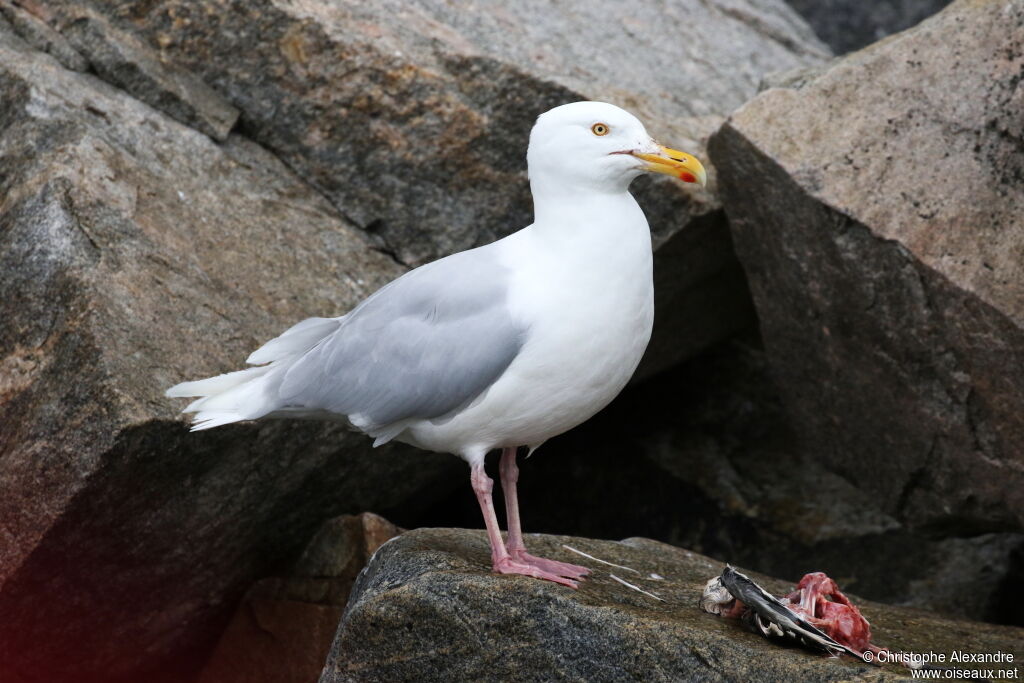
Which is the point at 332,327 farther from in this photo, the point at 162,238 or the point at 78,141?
the point at 78,141

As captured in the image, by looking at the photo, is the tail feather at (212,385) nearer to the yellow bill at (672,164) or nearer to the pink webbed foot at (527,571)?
the pink webbed foot at (527,571)

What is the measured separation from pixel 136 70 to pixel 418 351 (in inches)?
102

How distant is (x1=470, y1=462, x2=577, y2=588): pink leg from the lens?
430 cm

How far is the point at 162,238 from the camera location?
5422 mm

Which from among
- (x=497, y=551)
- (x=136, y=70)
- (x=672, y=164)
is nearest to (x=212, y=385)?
(x=497, y=551)

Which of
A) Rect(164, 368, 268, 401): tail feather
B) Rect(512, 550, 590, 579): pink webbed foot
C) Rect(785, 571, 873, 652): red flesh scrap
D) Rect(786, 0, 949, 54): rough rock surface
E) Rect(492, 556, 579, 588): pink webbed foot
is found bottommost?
Rect(512, 550, 590, 579): pink webbed foot

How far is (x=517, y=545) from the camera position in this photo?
4637 mm

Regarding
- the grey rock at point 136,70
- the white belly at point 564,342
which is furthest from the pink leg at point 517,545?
the grey rock at point 136,70

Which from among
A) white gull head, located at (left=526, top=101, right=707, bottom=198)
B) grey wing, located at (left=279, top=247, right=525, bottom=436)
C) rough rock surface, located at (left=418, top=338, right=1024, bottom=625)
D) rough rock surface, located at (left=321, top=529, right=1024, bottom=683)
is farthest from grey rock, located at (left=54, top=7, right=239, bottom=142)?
rough rock surface, located at (left=321, top=529, right=1024, bottom=683)

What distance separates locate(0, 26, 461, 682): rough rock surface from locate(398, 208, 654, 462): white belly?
1.23 meters

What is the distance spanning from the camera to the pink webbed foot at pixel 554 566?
4512 mm

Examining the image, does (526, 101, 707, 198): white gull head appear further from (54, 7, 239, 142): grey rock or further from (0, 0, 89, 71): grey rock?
(0, 0, 89, 71): grey rock

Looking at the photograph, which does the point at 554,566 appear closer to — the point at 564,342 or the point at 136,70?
the point at 564,342

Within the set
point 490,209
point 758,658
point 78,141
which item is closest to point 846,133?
point 490,209
